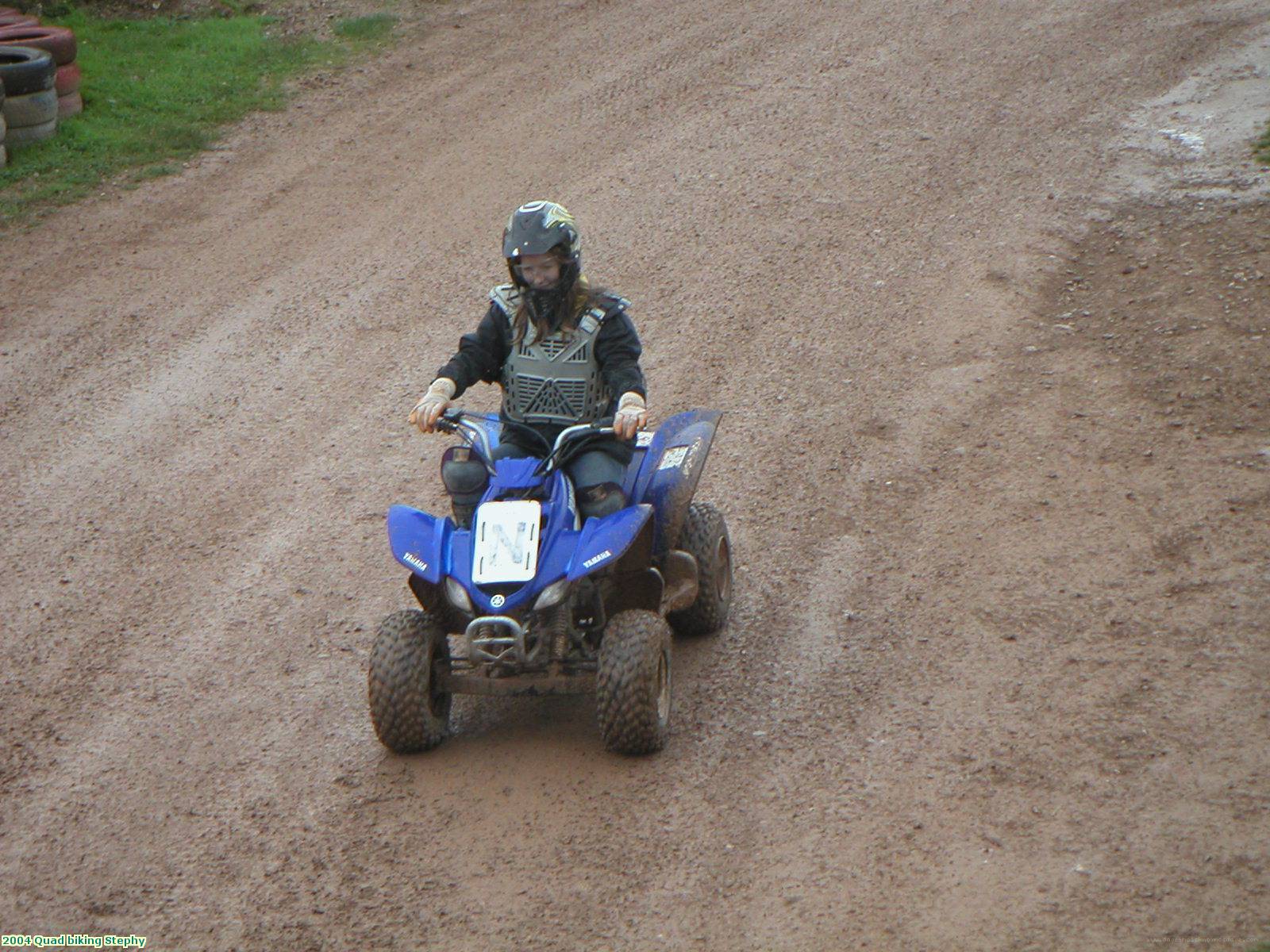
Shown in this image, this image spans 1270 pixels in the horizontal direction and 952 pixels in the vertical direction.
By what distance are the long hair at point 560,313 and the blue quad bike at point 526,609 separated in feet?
1.59

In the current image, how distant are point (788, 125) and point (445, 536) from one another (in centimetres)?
825

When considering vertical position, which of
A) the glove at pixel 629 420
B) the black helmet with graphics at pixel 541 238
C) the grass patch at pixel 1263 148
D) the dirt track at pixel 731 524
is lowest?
the dirt track at pixel 731 524

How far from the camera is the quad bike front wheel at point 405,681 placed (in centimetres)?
512

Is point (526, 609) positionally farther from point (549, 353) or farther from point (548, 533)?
point (549, 353)

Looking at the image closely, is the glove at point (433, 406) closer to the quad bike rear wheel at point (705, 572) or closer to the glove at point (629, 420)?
the glove at point (629, 420)

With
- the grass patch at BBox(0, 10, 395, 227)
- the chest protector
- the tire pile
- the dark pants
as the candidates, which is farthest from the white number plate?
the tire pile

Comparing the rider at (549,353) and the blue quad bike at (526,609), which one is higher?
the rider at (549,353)

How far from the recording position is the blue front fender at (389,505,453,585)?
514 centimetres

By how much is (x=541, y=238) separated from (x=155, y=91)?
9.42 m

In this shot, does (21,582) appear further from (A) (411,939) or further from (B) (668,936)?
(B) (668,936)

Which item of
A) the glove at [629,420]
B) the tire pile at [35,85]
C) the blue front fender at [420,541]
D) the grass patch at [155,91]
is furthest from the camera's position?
the tire pile at [35,85]

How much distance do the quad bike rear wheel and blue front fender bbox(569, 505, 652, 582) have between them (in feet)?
2.48

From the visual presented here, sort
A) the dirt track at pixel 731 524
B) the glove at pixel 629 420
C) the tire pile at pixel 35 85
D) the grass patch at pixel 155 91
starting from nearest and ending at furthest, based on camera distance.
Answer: the dirt track at pixel 731 524, the glove at pixel 629 420, the grass patch at pixel 155 91, the tire pile at pixel 35 85

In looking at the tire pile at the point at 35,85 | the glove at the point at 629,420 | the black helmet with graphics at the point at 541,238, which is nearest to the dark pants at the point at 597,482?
the glove at the point at 629,420
